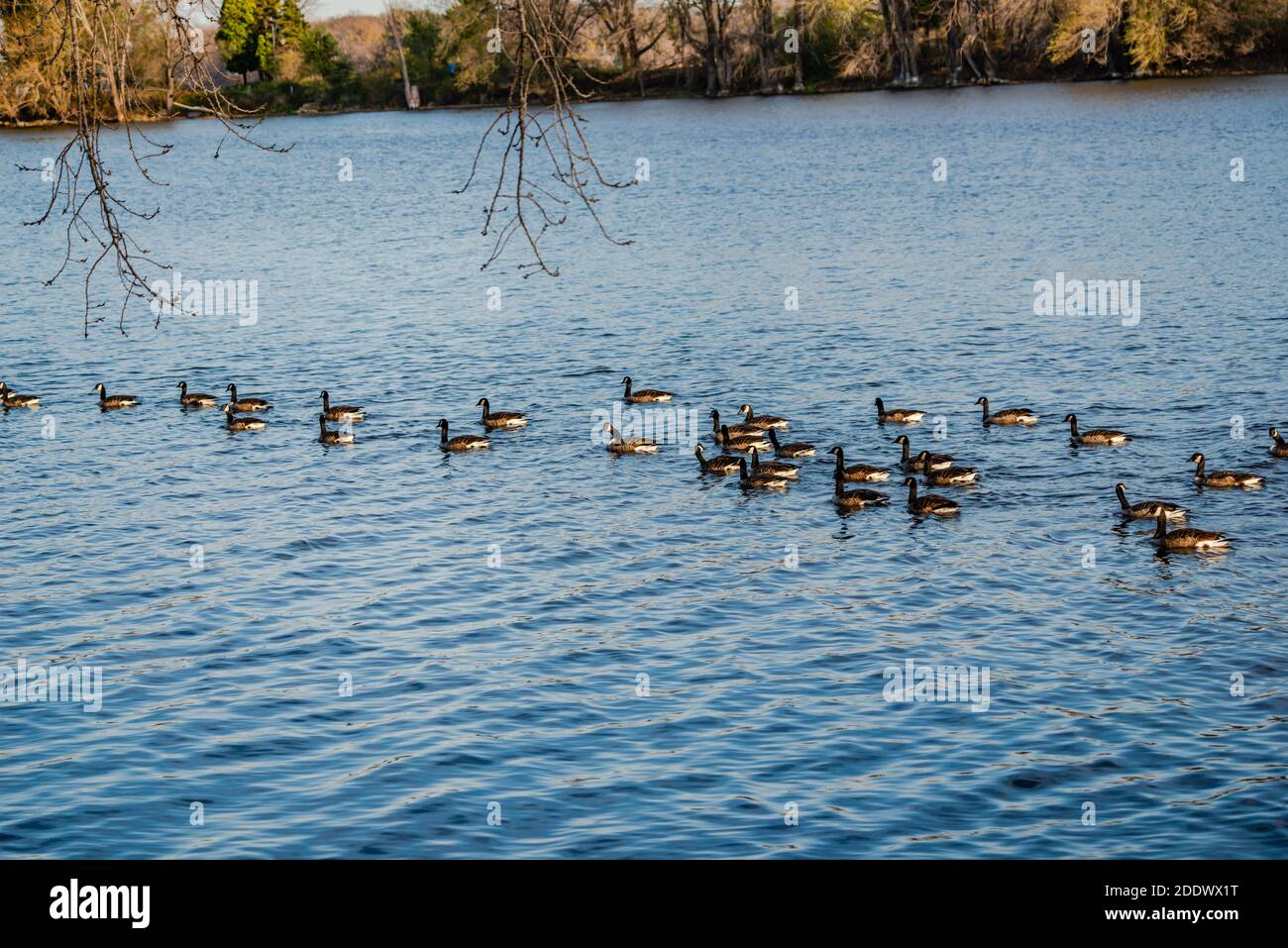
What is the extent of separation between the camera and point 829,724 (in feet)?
64.9

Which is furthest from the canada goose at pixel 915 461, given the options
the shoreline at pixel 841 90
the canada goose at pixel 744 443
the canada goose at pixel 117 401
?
the shoreline at pixel 841 90

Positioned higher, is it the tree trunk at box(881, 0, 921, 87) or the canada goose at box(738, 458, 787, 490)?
the tree trunk at box(881, 0, 921, 87)

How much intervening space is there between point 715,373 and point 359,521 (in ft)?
49.3

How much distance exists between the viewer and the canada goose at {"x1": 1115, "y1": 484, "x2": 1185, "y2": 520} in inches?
1065

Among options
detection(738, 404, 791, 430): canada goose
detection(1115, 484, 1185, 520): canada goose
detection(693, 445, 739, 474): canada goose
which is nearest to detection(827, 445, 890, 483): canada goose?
detection(693, 445, 739, 474): canada goose

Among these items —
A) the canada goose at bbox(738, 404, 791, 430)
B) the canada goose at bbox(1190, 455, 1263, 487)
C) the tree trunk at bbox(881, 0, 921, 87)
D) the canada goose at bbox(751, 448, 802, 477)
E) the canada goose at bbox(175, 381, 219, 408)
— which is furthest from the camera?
the tree trunk at bbox(881, 0, 921, 87)

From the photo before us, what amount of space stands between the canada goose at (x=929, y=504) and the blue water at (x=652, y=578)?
87 centimetres

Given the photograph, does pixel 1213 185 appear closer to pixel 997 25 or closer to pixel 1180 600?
pixel 1180 600

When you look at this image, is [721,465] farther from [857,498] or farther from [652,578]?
[652,578]

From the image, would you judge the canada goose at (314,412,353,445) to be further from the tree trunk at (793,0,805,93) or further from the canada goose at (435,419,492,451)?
the tree trunk at (793,0,805,93)

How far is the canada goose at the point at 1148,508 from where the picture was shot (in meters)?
27.0

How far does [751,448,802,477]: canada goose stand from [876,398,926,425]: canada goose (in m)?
4.08

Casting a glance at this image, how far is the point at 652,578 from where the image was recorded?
85.6ft
